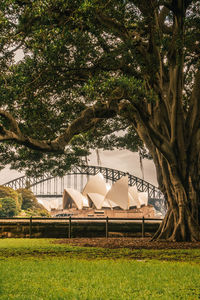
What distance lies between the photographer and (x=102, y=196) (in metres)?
64.5

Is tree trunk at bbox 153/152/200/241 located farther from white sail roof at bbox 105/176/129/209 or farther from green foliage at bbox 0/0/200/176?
white sail roof at bbox 105/176/129/209

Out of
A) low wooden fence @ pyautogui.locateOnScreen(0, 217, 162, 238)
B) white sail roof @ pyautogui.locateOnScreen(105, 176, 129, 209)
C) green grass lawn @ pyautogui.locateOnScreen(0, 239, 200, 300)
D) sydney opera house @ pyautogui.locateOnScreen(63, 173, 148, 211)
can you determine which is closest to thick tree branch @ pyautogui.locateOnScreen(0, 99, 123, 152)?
green grass lawn @ pyautogui.locateOnScreen(0, 239, 200, 300)

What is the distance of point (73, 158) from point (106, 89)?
1184cm

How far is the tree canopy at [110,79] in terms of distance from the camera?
12359 millimetres

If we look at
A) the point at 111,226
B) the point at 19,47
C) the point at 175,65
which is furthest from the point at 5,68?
the point at 111,226

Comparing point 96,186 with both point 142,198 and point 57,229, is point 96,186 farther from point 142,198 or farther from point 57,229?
point 57,229

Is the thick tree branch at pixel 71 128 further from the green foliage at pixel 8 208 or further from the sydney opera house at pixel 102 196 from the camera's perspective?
the sydney opera house at pixel 102 196

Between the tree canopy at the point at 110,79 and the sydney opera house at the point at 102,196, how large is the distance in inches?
1701

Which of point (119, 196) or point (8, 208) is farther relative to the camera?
point (119, 196)

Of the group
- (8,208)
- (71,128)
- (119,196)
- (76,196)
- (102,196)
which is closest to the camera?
(71,128)

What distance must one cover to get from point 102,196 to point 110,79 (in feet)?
175

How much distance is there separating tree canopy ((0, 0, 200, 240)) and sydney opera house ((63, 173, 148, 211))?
4320 cm

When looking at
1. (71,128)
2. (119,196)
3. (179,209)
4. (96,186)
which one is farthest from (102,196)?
(71,128)

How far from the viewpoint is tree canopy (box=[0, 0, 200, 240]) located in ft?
40.5
